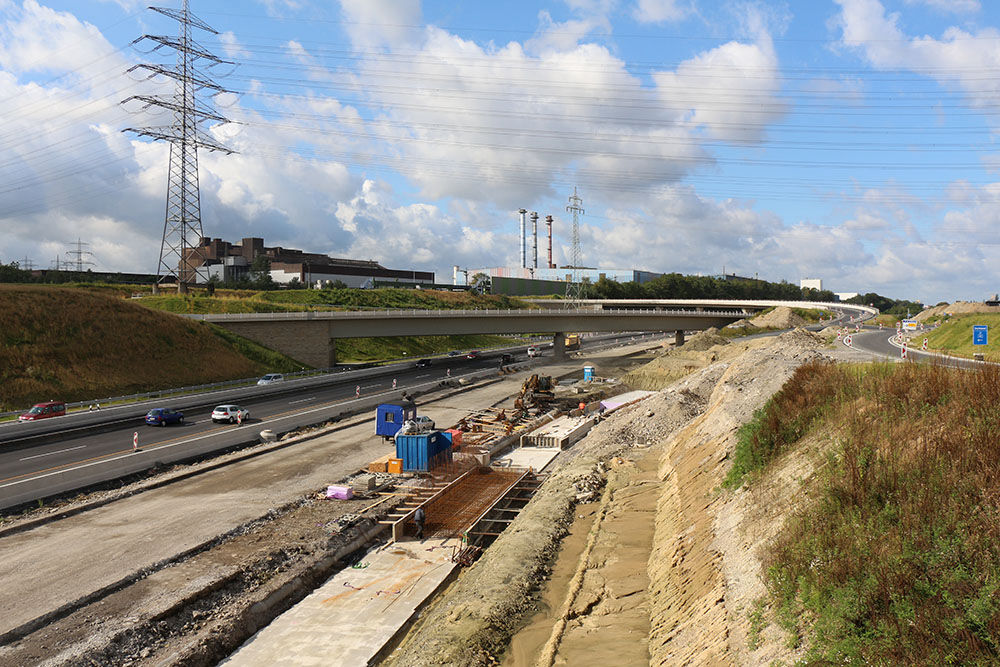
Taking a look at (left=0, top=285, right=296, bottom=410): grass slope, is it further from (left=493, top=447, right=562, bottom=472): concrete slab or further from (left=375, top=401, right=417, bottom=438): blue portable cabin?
(left=493, top=447, right=562, bottom=472): concrete slab

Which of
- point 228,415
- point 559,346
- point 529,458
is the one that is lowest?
point 529,458

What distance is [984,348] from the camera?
1623 inches

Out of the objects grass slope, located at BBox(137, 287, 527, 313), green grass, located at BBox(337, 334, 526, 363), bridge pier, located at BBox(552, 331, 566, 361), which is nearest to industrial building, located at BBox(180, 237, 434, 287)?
grass slope, located at BBox(137, 287, 527, 313)

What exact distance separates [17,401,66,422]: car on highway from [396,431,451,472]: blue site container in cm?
2696

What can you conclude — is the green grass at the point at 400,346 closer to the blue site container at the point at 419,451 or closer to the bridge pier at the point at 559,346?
the bridge pier at the point at 559,346

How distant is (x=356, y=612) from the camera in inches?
733

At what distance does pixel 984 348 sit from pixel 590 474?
3412 centimetres

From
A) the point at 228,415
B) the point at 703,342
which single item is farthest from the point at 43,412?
the point at 703,342

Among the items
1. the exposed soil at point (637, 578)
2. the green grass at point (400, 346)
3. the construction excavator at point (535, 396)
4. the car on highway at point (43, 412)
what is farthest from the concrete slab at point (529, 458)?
the green grass at point (400, 346)

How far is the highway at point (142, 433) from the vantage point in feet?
96.1

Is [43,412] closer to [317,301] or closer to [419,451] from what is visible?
[419,451]

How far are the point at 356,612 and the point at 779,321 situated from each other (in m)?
113

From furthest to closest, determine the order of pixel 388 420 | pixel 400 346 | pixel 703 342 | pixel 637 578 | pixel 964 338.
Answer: pixel 400 346 → pixel 703 342 → pixel 964 338 → pixel 388 420 → pixel 637 578

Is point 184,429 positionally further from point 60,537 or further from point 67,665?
point 67,665
